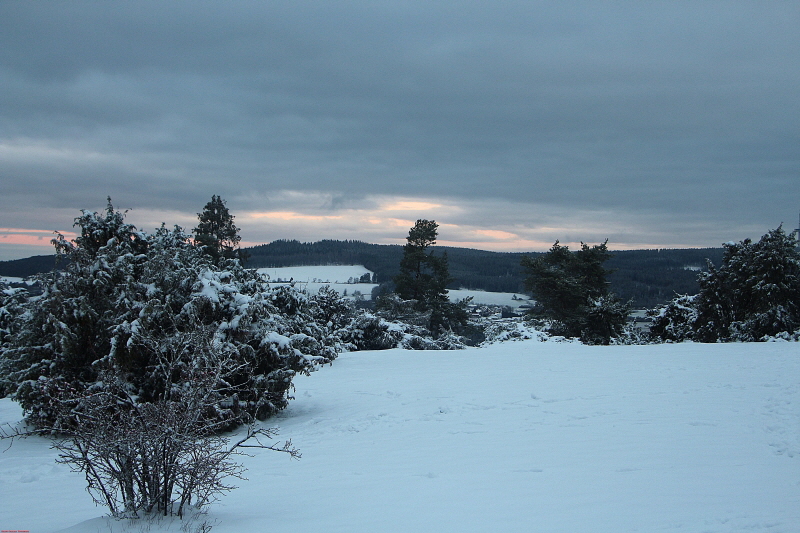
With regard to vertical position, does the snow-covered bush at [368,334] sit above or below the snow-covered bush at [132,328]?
below

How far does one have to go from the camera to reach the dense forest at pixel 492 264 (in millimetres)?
43375

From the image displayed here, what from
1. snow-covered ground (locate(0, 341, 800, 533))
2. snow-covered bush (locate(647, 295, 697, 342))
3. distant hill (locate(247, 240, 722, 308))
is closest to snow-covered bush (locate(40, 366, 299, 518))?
snow-covered ground (locate(0, 341, 800, 533))

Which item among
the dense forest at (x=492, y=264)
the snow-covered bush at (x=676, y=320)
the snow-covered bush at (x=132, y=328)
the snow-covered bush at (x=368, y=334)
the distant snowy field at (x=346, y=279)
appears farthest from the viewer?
the distant snowy field at (x=346, y=279)

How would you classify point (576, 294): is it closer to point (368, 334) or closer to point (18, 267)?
point (368, 334)

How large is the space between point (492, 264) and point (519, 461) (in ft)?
242

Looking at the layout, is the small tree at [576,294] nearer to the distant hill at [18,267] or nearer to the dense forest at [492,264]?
the dense forest at [492,264]

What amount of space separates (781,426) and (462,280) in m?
62.7

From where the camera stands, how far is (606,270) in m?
33.8

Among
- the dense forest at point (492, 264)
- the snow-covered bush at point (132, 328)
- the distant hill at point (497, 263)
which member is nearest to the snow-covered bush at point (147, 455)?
the snow-covered bush at point (132, 328)

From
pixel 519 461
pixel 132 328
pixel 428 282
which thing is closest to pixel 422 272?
pixel 428 282

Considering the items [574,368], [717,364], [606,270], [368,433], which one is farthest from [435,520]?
[606,270]

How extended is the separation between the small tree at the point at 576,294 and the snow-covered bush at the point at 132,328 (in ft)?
68.8

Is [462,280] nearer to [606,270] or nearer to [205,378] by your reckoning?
[606,270]

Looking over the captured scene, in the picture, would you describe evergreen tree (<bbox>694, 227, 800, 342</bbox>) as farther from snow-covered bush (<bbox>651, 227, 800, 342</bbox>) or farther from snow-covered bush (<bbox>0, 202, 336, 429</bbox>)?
snow-covered bush (<bbox>0, 202, 336, 429</bbox>)
